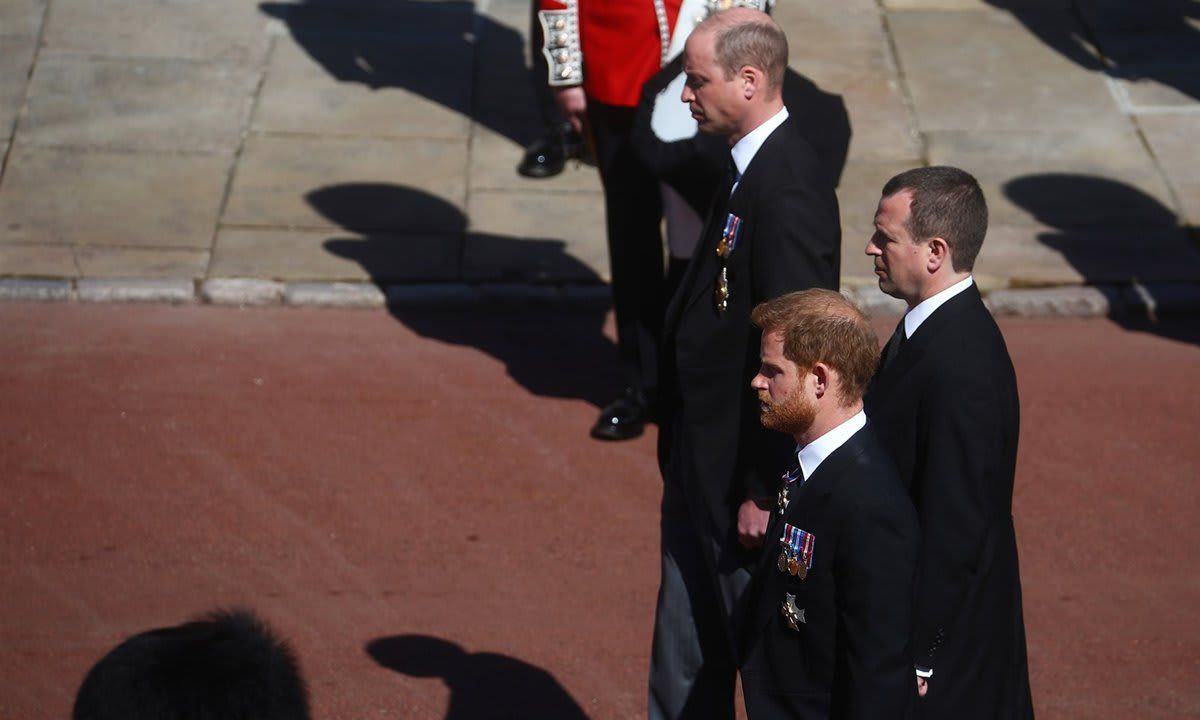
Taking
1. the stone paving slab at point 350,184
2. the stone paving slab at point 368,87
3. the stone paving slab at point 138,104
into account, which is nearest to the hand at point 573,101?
the stone paving slab at point 350,184

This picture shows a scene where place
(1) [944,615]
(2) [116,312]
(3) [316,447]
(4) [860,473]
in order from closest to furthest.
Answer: (4) [860,473] < (1) [944,615] < (3) [316,447] < (2) [116,312]

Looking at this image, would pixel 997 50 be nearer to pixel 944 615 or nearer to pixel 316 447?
pixel 316 447

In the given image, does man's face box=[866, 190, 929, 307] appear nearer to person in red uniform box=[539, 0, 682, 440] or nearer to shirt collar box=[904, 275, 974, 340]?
shirt collar box=[904, 275, 974, 340]

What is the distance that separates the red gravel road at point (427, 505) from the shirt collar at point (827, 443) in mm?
2137

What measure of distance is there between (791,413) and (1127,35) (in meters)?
9.01

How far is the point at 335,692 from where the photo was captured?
5.59 m

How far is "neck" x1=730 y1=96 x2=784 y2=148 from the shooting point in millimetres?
4629

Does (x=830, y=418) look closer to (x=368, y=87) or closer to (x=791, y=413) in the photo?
(x=791, y=413)

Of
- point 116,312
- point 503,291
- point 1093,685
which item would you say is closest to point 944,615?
point 1093,685

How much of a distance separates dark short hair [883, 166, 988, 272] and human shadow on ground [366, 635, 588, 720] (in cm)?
236

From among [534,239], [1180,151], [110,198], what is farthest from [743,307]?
[1180,151]

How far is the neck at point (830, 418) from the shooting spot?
3.65 meters

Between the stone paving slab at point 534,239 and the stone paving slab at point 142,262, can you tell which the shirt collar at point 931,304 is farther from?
the stone paving slab at point 142,262

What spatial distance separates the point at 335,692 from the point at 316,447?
1815 millimetres
